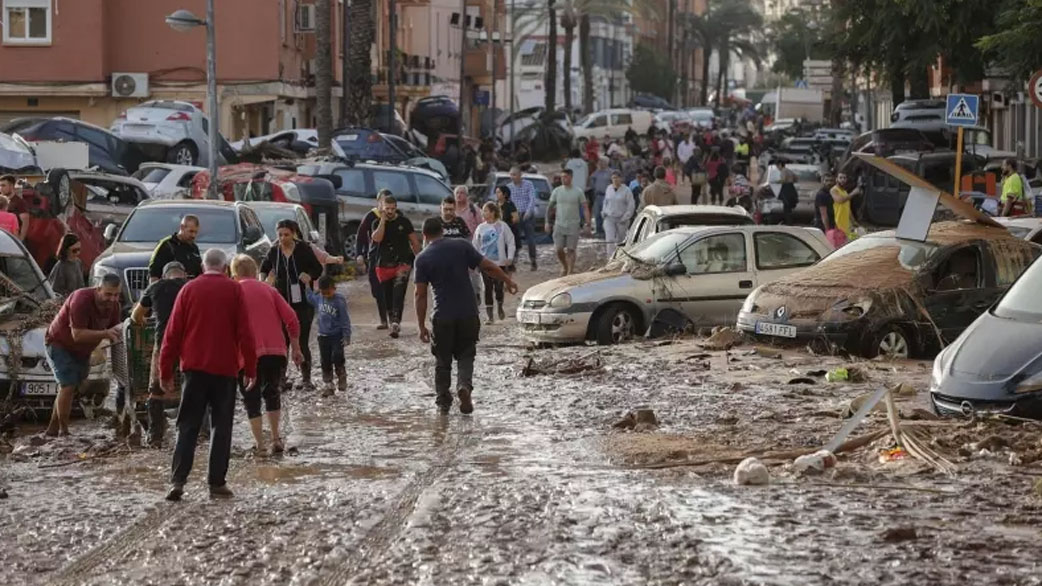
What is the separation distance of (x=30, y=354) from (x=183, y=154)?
28.9m

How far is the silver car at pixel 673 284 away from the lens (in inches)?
823

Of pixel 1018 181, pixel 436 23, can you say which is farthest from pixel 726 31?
pixel 1018 181

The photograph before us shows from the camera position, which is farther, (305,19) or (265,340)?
(305,19)

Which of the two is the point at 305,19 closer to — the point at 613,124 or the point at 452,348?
the point at 613,124

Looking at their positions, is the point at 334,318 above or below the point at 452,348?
above

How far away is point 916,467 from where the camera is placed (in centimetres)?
1177

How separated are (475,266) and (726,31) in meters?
119

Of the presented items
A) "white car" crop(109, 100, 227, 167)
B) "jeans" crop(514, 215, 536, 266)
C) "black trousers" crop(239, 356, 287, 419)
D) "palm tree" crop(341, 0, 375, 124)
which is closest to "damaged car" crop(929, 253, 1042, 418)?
"black trousers" crop(239, 356, 287, 419)

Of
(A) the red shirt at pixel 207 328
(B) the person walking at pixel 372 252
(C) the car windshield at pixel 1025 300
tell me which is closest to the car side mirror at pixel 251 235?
(B) the person walking at pixel 372 252

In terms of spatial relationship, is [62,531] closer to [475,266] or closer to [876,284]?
[475,266]

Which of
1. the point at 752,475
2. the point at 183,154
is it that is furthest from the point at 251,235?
the point at 183,154

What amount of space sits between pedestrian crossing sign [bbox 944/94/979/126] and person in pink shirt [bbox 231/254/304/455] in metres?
16.4

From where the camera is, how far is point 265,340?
1354 centimetres

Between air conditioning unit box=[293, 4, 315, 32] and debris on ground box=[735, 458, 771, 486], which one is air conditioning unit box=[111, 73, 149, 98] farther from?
debris on ground box=[735, 458, 771, 486]
